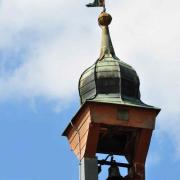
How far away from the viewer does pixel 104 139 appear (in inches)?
1410

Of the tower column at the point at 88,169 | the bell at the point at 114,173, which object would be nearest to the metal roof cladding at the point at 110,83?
the tower column at the point at 88,169

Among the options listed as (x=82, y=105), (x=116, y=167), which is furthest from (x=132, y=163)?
(x=82, y=105)

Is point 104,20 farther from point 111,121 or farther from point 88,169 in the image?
point 88,169

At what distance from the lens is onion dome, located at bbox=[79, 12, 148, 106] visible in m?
35.2

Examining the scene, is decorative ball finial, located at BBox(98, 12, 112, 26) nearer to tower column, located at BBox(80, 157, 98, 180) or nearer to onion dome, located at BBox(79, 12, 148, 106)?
onion dome, located at BBox(79, 12, 148, 106)

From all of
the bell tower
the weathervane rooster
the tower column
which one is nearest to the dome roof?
the bell tower

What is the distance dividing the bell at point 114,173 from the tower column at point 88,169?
94cm

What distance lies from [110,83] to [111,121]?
154cm

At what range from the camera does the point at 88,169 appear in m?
34.1

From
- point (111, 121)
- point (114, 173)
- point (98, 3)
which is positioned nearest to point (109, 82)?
point (111, 121)

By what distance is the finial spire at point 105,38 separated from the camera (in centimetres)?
3670

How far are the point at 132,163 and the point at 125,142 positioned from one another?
3.24ft

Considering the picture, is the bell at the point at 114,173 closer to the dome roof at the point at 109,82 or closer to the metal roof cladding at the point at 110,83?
the metal roof cladding at the point at 110,83

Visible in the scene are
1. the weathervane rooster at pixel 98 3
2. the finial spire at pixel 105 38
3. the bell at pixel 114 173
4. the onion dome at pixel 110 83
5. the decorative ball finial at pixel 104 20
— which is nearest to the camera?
the bell at pixel 114 173
